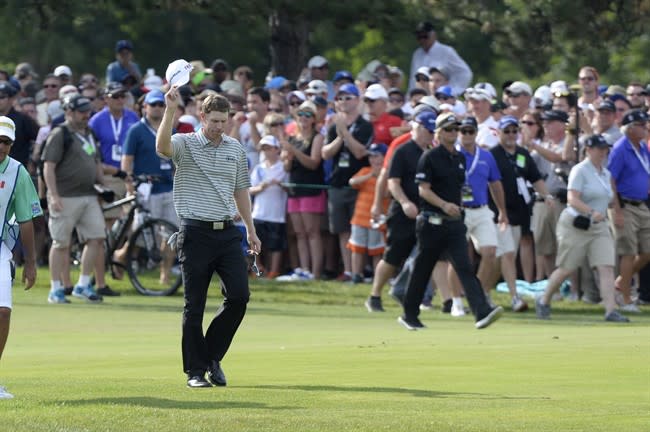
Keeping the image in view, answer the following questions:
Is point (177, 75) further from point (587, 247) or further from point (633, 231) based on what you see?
point (633, 231)

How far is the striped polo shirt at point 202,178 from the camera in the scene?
11.8m

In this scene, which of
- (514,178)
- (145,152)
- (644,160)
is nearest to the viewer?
(644,160)

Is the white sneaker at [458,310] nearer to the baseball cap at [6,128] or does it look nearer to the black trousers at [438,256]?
the black trousers at [438,256]

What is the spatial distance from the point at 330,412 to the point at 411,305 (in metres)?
7.11

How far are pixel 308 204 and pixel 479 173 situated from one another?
434 cm

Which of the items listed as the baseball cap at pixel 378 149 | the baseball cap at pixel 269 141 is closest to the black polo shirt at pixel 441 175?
the baseball cap at pixel 378 149

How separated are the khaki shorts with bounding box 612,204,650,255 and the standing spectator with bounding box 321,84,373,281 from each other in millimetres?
3534

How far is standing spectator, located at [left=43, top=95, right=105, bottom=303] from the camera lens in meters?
19.8

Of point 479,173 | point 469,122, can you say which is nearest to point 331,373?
point 469,122

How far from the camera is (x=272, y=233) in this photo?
23.2 metres

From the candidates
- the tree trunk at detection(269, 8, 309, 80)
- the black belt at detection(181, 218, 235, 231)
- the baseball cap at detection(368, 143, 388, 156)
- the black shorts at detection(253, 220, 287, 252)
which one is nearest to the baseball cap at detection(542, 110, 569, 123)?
the baseball cap at detection(368, 143, 388, 156)

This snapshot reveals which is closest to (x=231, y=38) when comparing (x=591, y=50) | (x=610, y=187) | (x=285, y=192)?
(x=591, y=50)

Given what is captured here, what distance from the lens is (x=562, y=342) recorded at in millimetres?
15016

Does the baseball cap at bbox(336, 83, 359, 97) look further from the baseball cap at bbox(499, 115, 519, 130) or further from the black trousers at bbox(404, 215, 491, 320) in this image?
the black trousers at bbox(404, 215, 491, 320)
